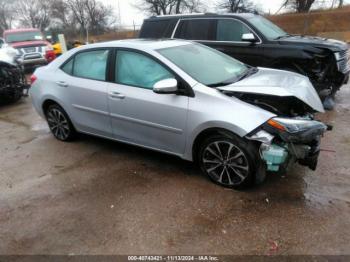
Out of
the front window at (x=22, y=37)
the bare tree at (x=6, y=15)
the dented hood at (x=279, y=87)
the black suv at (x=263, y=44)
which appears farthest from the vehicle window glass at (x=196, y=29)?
the bare tree at (x=6, y=15)

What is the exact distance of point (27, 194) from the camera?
3691 millimetres

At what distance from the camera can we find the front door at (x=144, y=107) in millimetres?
3596

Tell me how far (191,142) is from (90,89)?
1.68 m

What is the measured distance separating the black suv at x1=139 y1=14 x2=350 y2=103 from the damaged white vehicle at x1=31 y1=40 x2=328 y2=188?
204 centimetres

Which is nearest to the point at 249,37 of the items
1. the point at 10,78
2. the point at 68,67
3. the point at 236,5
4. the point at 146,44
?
the point at 146,44

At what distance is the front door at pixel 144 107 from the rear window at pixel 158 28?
137 inches

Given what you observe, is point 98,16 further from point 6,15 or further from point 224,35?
point 224,35

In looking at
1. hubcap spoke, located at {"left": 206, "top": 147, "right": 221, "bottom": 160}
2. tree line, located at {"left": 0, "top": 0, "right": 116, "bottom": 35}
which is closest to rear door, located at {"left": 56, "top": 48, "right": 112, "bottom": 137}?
hubcap spoke, located at {"left": 206, "top": 147, "right": 221, "bottom": 160}

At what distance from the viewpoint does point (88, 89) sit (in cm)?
430

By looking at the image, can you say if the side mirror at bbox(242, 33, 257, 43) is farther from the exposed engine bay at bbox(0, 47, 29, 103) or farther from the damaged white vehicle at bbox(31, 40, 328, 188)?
the exposed engine bay at bbox(0, 47, 29, 103)

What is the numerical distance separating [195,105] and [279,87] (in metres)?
0.92

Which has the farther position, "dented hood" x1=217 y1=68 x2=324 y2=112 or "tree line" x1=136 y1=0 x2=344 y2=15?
"tree line" x1=136 y1=0 x2=344 y2=15

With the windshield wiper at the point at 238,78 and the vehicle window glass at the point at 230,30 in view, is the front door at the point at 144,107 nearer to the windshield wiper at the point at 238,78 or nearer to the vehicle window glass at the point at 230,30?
the windshield wiper at the point at 238,78

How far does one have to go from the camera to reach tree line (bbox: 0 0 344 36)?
3659 centimetres
